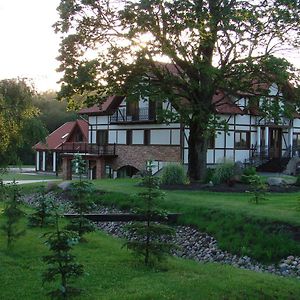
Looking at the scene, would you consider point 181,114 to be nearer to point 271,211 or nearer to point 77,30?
point 77,30

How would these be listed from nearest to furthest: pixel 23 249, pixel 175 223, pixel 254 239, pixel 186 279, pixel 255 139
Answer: pixel 186 279 → pixel 23 249 → pixel 254 239 → pixel 175 223 → pixel 255 139

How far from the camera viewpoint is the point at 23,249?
1159cm

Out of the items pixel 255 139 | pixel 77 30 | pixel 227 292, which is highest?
pixel 77 30

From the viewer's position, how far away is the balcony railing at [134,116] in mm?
36406

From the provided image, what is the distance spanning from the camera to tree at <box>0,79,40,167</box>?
9.59 meters

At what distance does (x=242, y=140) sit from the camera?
36906 millimetres

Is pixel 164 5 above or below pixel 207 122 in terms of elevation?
above

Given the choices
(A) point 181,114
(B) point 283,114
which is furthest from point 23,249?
(B) point 283,114

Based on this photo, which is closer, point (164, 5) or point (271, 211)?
point (271, 211)

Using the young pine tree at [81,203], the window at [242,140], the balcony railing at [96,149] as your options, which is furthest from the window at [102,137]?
the young pine tree at [81,203]

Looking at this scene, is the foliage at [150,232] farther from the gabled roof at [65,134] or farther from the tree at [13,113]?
the gabled roof at [65,134]

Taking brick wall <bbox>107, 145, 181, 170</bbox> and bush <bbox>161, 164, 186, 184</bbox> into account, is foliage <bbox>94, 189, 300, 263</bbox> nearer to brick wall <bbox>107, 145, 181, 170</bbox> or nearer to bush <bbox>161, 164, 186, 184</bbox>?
bush <bbox>161, 164, 186, 184</bbox>

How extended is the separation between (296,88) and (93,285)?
56.8ft

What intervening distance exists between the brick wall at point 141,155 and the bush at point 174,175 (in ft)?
29.4
